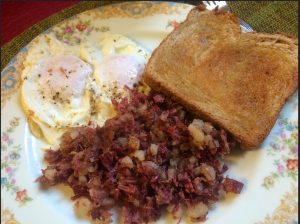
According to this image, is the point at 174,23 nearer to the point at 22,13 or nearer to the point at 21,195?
the point at 22,13

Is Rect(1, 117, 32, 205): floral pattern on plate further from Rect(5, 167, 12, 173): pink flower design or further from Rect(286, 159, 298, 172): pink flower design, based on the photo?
Rect(286, 159, 298, 172): pink flower design

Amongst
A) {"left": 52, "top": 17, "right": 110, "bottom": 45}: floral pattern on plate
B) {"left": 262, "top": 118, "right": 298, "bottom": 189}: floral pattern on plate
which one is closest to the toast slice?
{"left": 262, "top": 118, "right": 298, "bottom": 189}: floral pattern on plate

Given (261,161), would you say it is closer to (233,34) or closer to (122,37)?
(233,34)

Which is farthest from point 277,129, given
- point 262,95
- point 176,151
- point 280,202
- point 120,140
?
point 120,140

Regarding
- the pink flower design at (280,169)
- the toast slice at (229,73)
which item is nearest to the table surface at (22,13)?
the toast slice at (229,73)

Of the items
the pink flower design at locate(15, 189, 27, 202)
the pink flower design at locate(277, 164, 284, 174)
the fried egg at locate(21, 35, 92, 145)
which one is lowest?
the pink flower design at locate(15, 189, 27, 202)
